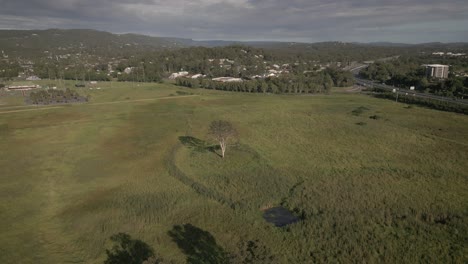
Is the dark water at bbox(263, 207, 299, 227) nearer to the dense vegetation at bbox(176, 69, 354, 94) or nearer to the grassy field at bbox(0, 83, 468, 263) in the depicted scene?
the grassy field at bbox(0, 83, 468, 263)

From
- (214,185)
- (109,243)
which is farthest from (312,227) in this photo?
(109,243)

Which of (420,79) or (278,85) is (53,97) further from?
(420,79)

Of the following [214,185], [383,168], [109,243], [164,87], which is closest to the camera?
[109,243]

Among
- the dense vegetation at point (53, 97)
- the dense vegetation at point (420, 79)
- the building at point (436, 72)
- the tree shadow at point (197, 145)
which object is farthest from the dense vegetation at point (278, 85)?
the tree shadow at point (197, 145)

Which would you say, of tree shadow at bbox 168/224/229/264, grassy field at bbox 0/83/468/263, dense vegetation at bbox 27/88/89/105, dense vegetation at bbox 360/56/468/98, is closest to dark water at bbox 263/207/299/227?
grassy field at bbox 0/83/468/263

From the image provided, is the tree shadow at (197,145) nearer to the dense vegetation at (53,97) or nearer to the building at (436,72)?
the dense vegetation at (53,97)

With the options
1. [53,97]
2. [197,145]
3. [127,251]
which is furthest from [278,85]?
[127,251]

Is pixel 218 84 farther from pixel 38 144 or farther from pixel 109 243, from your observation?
pixel 109 243
